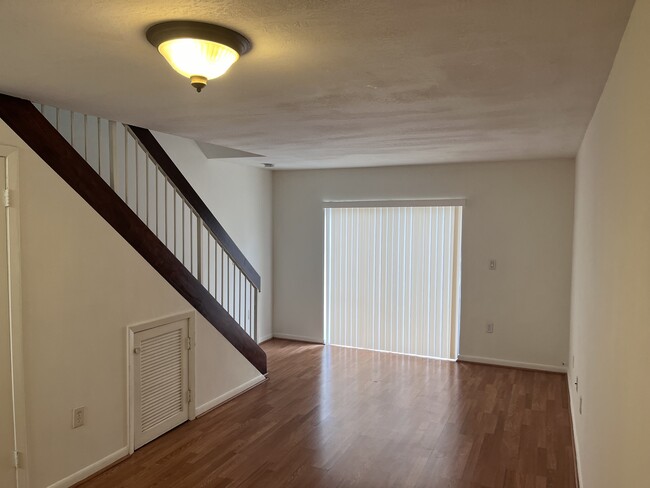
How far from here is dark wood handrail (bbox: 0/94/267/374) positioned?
2.67m

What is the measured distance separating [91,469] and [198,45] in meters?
2.77

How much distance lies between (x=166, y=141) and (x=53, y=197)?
1.95 metres

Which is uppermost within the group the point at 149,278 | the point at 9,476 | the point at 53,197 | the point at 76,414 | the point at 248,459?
the point at 53,197

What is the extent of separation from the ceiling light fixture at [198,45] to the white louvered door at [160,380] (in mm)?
2217

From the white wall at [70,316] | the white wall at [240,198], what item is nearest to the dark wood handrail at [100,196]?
the white wall at [70,316]

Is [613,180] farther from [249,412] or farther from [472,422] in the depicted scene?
[249,412]

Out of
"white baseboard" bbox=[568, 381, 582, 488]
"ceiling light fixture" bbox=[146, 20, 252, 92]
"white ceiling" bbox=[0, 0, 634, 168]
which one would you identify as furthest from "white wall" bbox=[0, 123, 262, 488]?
"white baseboard" bbox=[568, 381, 582, 488]

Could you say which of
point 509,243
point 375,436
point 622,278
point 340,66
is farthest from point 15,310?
point 509,243

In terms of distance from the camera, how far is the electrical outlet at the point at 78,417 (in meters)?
2.96

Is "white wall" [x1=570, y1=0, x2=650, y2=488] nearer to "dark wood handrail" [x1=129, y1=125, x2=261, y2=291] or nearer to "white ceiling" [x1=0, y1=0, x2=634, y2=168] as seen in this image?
"white ceiling" [x1=0, y1=0, x2=634, y2=168]

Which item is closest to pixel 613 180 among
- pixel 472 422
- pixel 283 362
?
pixel 472 422

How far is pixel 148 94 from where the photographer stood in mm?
2574

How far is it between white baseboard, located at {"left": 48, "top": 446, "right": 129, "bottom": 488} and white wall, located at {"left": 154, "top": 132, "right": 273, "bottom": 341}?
8.89 ft

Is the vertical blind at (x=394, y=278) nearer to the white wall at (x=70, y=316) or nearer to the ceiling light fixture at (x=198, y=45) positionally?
the white wall at (x=70, y=316)
